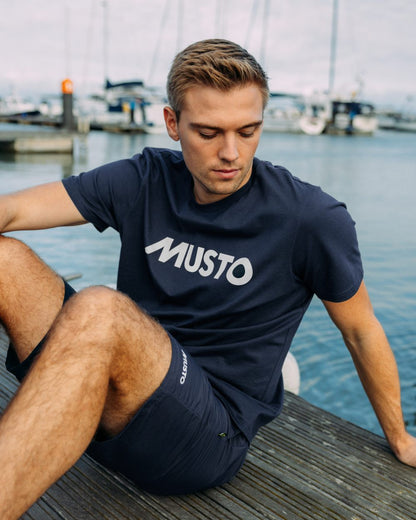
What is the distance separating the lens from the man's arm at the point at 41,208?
2.28 m

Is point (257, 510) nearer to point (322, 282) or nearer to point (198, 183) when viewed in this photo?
point (322, 282)

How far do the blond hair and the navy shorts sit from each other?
900mm

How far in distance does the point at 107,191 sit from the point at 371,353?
3.97 feet

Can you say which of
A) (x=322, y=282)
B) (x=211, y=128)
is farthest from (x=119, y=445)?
(x=211, y=128)

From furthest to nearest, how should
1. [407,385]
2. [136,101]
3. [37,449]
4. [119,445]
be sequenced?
[136,101] < [407,385] < [119,445] < [37,449]

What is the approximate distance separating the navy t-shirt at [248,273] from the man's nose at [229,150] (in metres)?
0.14

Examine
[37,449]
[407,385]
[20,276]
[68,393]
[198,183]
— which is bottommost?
[407,385]

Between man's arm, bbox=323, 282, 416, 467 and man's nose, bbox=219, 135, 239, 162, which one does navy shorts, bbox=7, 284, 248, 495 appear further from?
man's nose, bbox=219, 135, 239, 162

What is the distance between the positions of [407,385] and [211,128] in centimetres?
395

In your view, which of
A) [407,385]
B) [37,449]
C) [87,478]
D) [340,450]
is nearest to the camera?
[37,449]

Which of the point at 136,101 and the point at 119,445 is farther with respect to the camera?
the point at 136,101

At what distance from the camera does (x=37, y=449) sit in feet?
4.74

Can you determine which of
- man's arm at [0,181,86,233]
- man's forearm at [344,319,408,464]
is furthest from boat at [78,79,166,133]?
man's forearm at [344,319,408,464]

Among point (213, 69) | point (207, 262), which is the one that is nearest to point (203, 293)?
point (207, 262)
